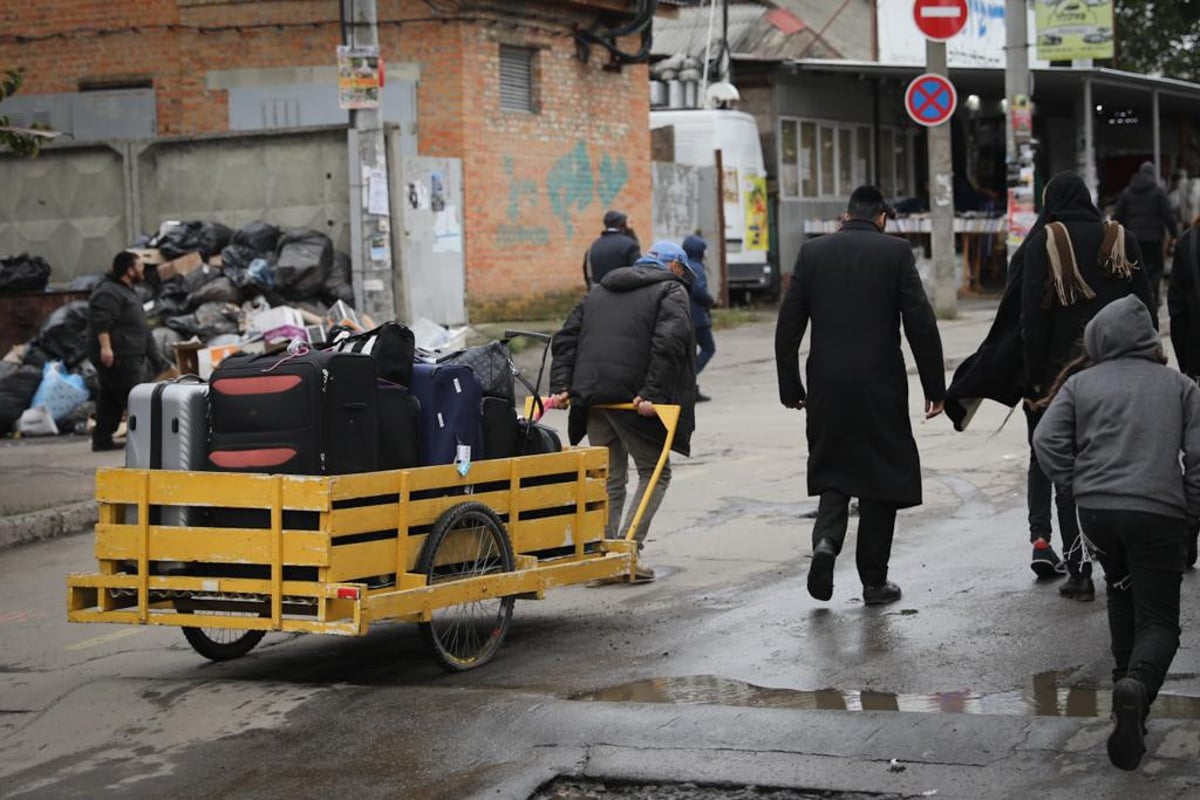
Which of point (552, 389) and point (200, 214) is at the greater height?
point (200, 214)

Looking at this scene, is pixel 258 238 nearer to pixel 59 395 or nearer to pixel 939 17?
pixel 59 395

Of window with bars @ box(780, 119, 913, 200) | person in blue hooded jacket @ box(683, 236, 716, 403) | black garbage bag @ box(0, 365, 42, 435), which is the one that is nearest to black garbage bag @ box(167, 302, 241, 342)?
black garbage bag @ box(0, 365, 42, 435)

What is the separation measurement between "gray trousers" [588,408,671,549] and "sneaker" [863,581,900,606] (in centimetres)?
131

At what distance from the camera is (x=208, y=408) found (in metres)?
7.51

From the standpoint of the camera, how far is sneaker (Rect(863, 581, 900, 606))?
855cm

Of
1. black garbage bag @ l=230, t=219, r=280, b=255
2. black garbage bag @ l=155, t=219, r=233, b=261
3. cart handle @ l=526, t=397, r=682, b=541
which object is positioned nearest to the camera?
cart handle @ l=526, t=397, r=682, b=541

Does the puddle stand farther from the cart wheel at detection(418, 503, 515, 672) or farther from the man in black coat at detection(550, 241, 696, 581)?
the man in black coat at detection(550, 241, 696, 581)

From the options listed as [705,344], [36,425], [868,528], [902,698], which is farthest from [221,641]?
[705,344]

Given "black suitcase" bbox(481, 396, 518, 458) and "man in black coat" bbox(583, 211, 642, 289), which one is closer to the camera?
"black suitcase" bbox(481, 396, 518, 458)

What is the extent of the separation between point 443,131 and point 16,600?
14.2 m

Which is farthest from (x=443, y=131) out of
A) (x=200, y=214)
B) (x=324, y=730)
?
(x=324, y=730)

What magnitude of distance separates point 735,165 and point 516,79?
6.12m

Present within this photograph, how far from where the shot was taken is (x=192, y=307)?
763 inches

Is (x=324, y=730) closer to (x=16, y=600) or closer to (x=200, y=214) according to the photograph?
(x=16, y=600)
